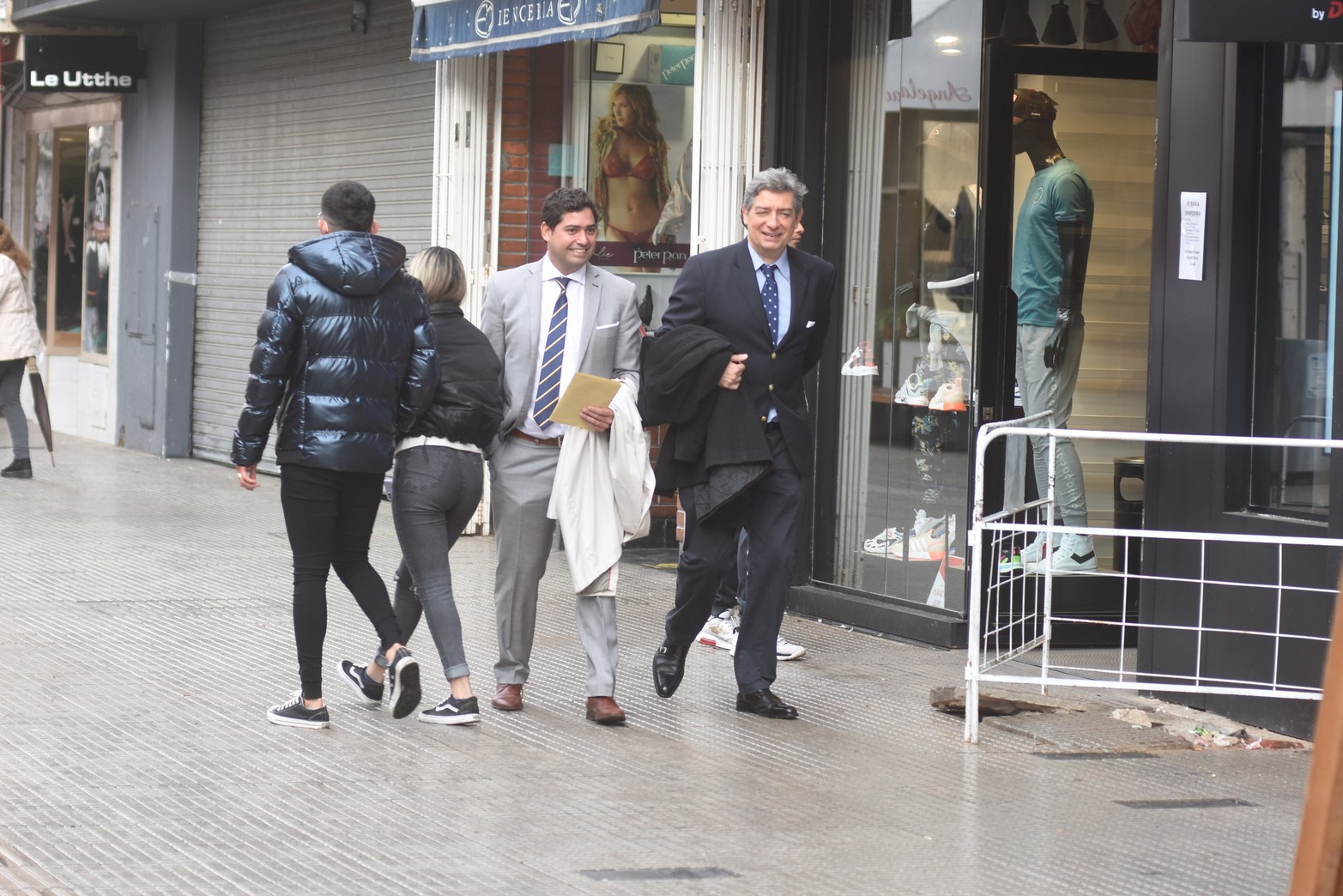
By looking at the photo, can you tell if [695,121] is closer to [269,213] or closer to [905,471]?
[905,471]

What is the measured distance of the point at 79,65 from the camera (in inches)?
652

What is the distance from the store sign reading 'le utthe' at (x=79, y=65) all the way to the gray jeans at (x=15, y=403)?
3.47 metres

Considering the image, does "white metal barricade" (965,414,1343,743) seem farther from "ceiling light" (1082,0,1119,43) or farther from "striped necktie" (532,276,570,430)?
"ceiling light" (1082,0,1119,43)

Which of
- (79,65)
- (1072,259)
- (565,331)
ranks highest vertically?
(79,65)

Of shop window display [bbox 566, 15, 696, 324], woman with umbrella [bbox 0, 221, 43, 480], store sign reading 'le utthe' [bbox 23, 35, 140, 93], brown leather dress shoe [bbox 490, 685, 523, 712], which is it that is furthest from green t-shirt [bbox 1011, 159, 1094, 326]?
store sign reading 'le utthe' [bbox 23, 35, 140, 93]

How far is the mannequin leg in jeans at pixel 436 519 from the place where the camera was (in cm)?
652

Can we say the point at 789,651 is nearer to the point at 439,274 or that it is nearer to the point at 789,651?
the point at 789,651

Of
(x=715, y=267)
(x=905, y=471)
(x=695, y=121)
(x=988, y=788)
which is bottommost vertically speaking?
(x=988, y=788)

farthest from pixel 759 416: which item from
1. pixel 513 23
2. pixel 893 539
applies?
pixel 513 23

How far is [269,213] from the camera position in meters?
15.1

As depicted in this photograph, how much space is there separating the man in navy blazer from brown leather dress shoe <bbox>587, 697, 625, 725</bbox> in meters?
0.36

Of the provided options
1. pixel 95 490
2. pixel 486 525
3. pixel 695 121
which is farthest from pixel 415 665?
pixel 95 490

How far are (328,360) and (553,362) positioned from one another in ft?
2.85

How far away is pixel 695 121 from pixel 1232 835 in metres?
5.15
